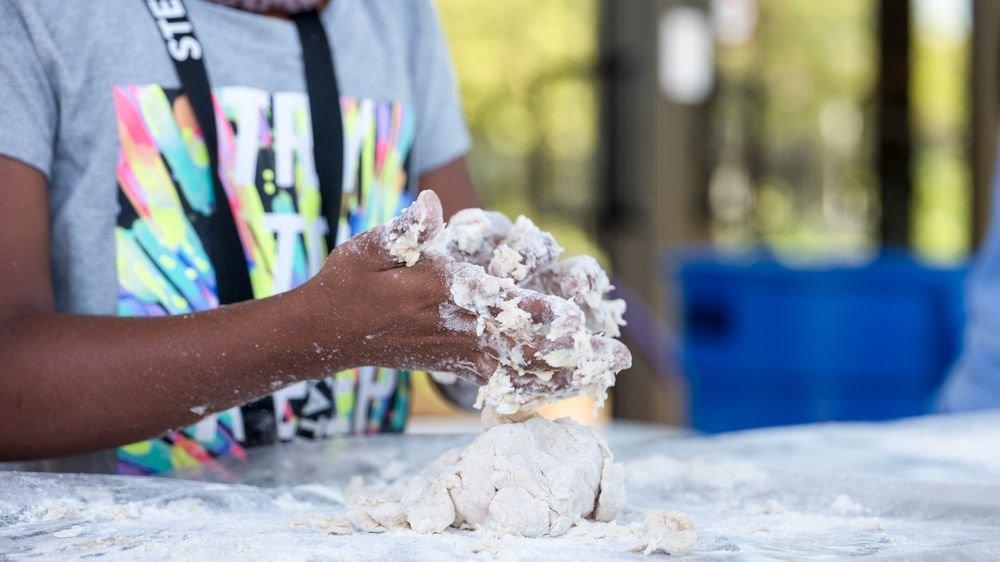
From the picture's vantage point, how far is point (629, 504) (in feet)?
4.03

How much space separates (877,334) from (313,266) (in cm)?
210

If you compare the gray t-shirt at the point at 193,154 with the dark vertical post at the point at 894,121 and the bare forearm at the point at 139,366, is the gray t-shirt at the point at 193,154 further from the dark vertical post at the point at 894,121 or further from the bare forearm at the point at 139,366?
the dark vertical post at the point at 894,121

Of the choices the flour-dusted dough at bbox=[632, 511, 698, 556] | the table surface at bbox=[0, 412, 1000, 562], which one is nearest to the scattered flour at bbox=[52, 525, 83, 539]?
the table surface at bbox=[0, 412, 1000, 562]

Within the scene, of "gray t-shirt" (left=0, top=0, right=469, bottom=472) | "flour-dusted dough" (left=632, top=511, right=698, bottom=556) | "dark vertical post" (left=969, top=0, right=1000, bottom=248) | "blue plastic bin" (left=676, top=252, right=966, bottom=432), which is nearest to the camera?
"flour-dusted dough" (left=632, top=511, right=698, bottom=556)

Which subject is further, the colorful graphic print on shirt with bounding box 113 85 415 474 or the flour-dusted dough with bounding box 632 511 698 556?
the colorful graphic print on shirt with bounding box 113 85 415 474

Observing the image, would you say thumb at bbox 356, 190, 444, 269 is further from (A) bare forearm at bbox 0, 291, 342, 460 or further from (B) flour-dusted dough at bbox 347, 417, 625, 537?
(B) flour-dusted dough at bbox 347, 417, 625, 537

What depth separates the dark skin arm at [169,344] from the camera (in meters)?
0.99

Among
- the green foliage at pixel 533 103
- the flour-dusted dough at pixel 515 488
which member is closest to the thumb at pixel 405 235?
the flour-dusted dough at pixel 515 488

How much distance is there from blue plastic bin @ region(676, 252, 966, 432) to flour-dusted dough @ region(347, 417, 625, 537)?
6.64 feet

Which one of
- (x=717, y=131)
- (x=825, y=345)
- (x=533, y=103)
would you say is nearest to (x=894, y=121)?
(x=717, y=131)

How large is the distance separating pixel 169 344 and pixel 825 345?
92.3 inches

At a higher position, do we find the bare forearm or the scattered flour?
the bare forearm

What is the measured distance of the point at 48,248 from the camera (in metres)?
1.20

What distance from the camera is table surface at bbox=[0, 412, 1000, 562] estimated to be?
3.15 feet
